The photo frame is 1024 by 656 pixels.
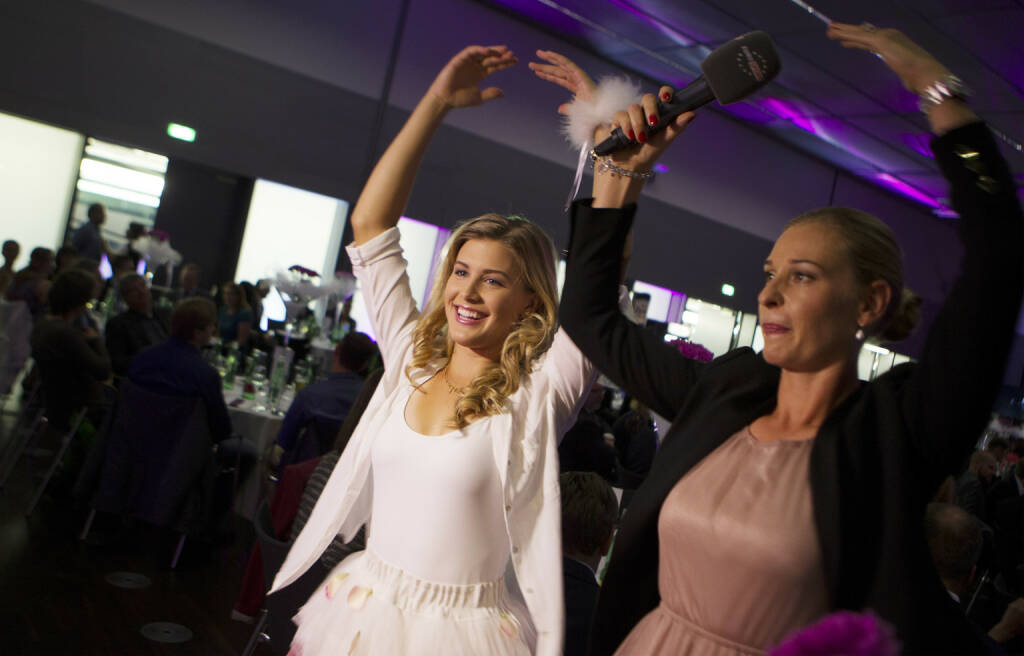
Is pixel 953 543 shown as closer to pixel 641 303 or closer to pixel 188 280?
pixel 188 280

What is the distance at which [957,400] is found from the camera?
93 centimetres

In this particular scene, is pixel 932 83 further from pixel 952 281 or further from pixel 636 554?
pixel 636 554

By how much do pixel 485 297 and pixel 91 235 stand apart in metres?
6.69

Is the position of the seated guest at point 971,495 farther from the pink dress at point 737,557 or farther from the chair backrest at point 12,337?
the chair backrest at point 12,337

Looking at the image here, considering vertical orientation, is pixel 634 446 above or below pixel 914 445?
below

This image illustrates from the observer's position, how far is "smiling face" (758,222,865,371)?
1.06m

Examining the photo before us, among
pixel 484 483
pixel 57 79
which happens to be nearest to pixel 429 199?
pixel 57 79

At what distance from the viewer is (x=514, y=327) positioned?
1667 mm

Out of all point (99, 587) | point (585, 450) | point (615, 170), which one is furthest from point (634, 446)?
point (615, 170)

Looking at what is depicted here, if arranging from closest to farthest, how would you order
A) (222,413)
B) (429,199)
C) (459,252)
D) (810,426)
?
(810,426), (459,252), (222,413), (429,199)

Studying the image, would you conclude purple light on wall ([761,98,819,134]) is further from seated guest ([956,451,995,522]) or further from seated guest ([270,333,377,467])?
seated guest ([270,333,377,467])

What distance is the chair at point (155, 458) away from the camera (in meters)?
4.03

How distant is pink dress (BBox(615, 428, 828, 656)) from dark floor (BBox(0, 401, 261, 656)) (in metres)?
2.76

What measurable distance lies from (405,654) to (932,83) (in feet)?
3.81
